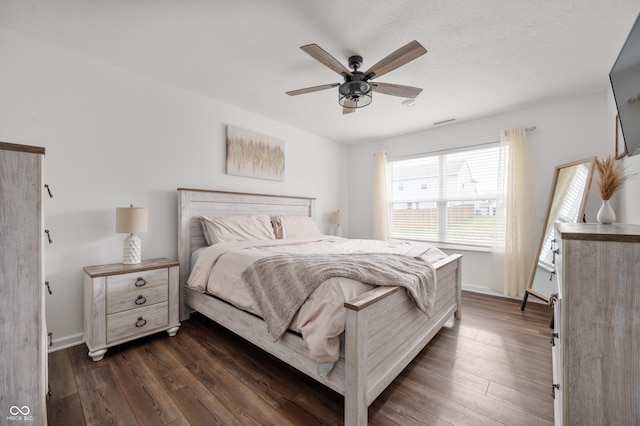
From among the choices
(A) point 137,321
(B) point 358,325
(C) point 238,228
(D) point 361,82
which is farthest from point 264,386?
(D) point 361,82

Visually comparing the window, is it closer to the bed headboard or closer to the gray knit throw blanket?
the bed headboard

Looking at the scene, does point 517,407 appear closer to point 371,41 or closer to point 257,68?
point 371,41

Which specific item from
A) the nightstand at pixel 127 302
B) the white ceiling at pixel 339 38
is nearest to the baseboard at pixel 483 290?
the white ceiling at pixel 339 38

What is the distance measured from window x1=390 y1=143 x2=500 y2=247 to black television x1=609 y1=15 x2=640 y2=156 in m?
2.14

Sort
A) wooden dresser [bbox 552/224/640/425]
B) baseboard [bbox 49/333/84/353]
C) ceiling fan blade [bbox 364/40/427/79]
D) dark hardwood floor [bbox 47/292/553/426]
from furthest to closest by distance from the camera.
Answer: baseboard [bbox 49/333/84/353] → ceiling fan blade [bbox 364/40/427/79] → dark hardwood floor [bbox 47/292/553/426] → wooden dresser [bbox 552/224/640/425]

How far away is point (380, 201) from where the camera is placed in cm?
464

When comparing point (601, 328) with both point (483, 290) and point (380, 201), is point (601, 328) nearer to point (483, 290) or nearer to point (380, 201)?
point (483, 290)

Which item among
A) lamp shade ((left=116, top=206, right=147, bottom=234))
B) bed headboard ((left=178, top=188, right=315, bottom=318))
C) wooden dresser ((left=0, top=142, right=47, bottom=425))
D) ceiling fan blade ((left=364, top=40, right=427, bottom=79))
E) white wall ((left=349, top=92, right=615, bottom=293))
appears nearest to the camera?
wooden dresser ((left=0, top=142, right=47, bottom=425))

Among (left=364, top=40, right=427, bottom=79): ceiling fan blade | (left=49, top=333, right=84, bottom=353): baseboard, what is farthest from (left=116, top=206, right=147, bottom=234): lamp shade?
(left=364, top=40, right=427, bottom=79): ceiling fan blade

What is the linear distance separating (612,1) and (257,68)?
8.57ft

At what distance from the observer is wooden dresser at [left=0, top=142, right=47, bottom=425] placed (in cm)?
100

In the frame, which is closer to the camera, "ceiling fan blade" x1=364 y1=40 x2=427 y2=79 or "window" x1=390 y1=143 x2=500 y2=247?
"ceiling fan blade" x1=364 y1=40 x2=427 y2=79

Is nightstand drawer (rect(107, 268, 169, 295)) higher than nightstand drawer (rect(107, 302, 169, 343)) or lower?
higher

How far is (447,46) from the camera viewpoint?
2098mm
